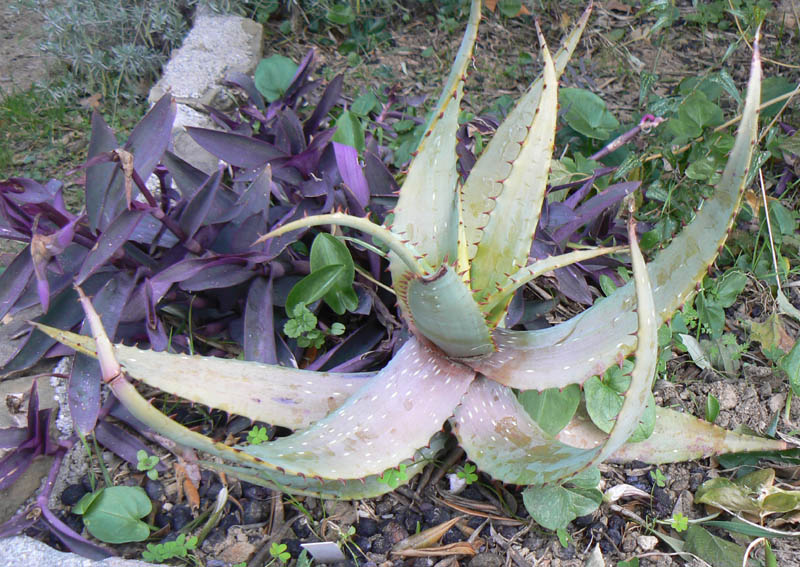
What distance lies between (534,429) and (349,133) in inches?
34.5

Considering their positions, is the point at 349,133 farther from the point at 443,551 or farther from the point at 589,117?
the point at 443,551

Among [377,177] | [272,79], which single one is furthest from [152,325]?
[272,79]

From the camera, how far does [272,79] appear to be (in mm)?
1984

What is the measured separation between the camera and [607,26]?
2.54 metres

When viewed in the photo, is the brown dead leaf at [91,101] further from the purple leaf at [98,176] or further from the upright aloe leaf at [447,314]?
the upright aloe leaf at [447,314]

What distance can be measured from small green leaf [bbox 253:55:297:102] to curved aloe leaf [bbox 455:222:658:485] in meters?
1.24

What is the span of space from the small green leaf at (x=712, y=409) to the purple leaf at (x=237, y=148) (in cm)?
116

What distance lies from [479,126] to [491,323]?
83 cm

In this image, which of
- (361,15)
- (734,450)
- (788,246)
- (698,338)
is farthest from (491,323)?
(361,15)

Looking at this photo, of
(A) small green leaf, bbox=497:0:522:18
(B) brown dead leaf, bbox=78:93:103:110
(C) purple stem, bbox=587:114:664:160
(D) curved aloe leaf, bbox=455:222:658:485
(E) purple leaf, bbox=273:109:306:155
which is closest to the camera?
(D) curved aloe leaf, bbox=455:222:658:485

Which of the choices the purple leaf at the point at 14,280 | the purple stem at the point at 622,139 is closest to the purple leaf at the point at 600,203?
the purple stem at the point at 622,139

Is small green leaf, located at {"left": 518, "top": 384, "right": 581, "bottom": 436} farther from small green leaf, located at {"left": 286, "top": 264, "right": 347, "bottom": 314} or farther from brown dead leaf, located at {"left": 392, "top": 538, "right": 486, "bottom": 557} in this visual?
small green leaf, located at {"left": 286, "top": 264, "right": 347, "bottom": 314}

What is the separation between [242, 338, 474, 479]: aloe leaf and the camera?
980mm

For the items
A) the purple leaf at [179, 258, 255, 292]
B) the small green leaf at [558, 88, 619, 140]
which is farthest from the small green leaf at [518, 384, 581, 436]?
the small green leaf at [558, 88, 619, 140]
